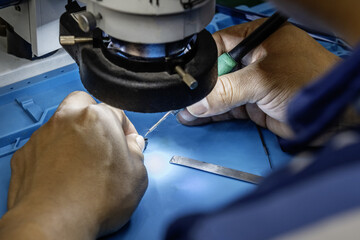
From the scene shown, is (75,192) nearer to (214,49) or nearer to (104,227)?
(104,227)

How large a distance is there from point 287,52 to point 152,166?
0.43m

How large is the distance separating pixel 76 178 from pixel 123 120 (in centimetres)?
20

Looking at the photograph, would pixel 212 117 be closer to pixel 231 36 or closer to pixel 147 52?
pixel 231 36

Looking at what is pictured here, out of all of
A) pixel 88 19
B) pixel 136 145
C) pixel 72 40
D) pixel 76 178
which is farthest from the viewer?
pixel 136 145

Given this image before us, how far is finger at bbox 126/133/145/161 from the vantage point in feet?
2.96

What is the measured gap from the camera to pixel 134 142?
944 mm

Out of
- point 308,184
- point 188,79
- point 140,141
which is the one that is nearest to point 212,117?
point 140,141

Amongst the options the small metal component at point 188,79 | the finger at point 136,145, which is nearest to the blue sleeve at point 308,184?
the small metal component at point 188,79

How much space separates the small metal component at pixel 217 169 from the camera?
0.93 metres

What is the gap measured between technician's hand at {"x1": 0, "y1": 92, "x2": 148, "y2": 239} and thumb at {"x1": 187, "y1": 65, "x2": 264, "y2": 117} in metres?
0.16

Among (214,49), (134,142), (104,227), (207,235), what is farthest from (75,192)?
(207,235)

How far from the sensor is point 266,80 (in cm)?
100

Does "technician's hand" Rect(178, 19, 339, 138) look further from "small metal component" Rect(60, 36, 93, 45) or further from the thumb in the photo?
"small metal component" Rect(60, 36, 93, 45)

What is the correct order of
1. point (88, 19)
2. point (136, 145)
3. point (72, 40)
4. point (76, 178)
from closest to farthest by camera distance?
1. point (88, 19)
2. point (72, 40)
3. point (76, 178)
4. point (136, 145)
